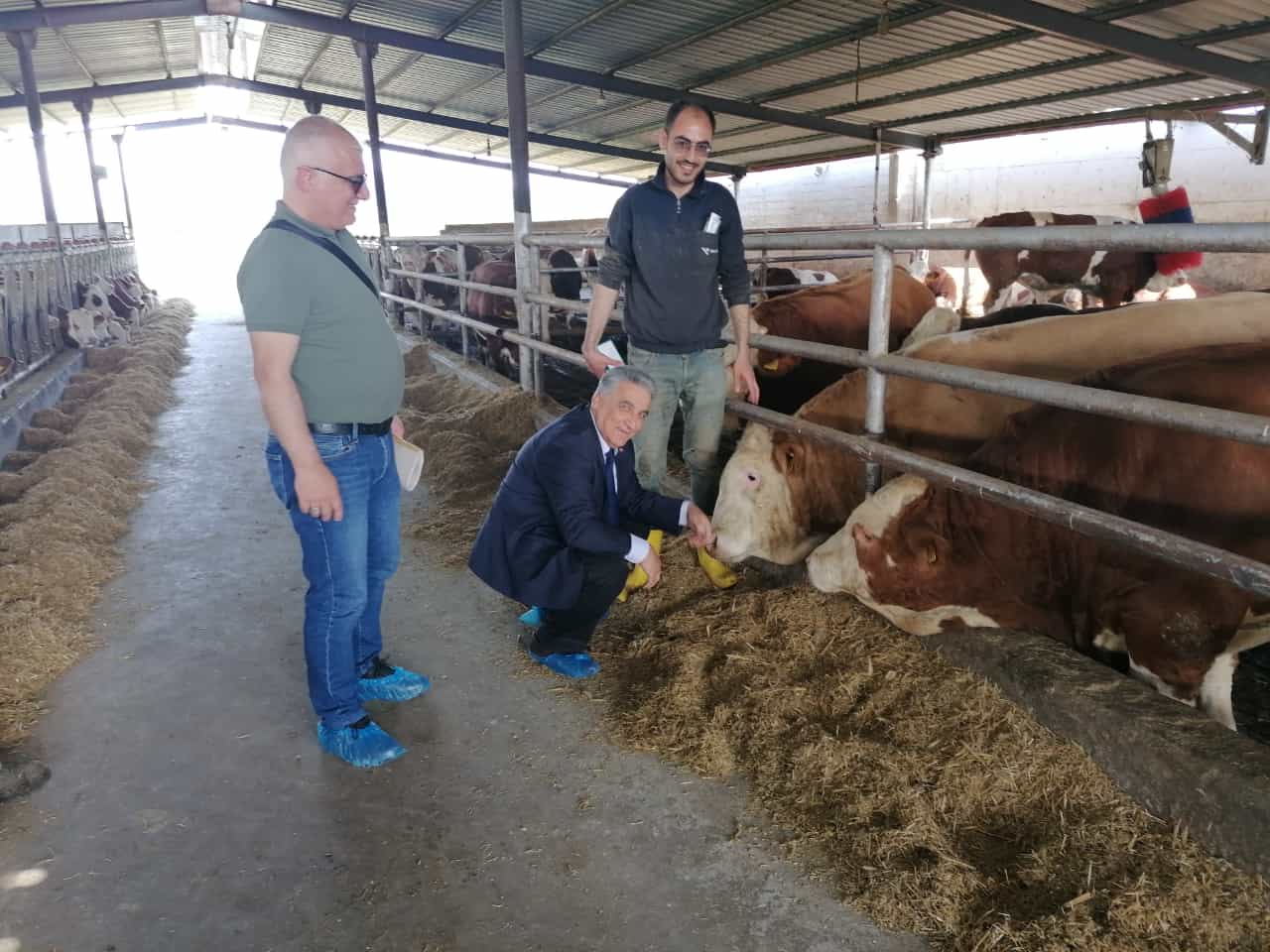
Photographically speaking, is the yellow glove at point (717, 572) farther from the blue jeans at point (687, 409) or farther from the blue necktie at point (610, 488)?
the blue necktie at point (610, 488)

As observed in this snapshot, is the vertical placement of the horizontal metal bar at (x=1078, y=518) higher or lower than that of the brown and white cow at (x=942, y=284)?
lower

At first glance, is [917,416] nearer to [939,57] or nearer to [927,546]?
[927,546]

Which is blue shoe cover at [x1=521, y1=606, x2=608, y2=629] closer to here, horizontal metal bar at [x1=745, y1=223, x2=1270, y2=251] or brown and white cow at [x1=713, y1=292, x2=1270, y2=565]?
brown and white cow at [x1=713, y1=292, x2=1270, y2=565]

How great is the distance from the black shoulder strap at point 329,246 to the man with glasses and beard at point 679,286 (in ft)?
3.86

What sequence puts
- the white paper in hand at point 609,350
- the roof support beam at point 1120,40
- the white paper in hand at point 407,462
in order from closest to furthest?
1. the white paper in hand at point 407,462
2. the white paper in hand at point 609,350
3. the roof support beam at point 1120,40

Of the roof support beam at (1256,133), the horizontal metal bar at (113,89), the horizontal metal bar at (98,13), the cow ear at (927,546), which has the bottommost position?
the cow ear at (927,546)

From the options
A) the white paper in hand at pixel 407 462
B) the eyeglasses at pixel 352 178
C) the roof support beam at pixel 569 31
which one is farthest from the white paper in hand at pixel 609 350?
the roof support beam at pixel 569 31

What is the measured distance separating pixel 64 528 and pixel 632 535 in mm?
3120

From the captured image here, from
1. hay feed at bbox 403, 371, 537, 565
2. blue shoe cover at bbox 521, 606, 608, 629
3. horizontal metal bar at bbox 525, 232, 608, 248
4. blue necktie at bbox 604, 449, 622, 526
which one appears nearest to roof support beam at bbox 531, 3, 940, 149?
horizontal metal bar at bbox 525, 232, 608, 248

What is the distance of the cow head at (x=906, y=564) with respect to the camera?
3.04m

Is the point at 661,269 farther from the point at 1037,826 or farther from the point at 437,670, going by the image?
the point at 1037,826

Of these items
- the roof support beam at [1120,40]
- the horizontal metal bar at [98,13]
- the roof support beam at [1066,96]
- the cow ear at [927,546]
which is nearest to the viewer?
the cow ear at [927,546]

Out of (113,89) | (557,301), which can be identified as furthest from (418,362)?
(113,89)

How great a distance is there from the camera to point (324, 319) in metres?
2.39
